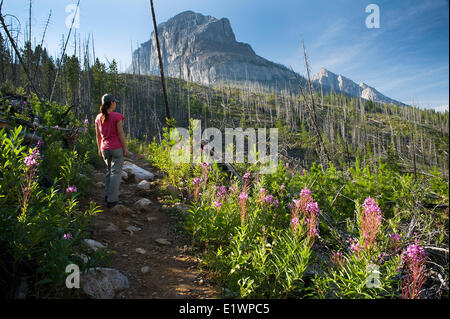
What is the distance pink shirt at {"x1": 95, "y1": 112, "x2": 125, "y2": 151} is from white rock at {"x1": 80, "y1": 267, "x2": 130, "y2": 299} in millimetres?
2453

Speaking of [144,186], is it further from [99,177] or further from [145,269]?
[145,269]

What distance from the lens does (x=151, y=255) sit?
291 centimetres

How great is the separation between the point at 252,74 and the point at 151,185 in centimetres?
19550

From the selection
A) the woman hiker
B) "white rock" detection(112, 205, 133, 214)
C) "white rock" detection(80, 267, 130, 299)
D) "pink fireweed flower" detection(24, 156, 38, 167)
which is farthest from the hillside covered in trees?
the woman hiker

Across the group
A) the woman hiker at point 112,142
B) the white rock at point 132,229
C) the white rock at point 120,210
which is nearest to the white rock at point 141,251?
the white rock at point 132,229

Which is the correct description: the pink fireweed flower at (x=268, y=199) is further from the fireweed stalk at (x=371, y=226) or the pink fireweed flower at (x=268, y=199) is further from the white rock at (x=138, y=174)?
the white rock at (x=138, y=174)

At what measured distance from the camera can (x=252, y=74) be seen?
18462cm

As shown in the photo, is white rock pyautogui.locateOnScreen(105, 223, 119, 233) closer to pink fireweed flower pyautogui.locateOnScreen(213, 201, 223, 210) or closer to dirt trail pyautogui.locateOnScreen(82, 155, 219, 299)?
dirt trail pyautogui.locateOnScreen(82, 155, 219, 299)

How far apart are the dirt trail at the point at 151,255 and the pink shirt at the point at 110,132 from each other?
109cm

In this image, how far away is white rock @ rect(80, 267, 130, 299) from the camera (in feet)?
6.48

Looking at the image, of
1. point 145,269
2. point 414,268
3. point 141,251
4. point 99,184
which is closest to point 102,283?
point 145,269

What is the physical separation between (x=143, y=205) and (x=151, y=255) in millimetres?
1402
